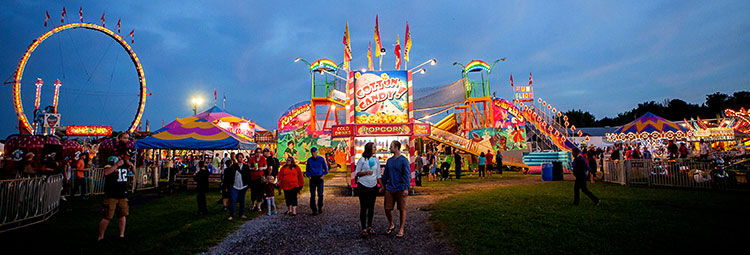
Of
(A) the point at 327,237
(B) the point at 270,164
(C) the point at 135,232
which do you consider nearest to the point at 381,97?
(B) the point at 270,164

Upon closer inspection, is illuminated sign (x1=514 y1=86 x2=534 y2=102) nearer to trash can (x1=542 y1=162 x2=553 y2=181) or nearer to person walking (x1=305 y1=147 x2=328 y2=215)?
trash can (x1=542 y1=162 x2=553 y2=181)

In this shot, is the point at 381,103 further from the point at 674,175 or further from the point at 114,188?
the point at 674,175

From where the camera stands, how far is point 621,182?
14.0 meters

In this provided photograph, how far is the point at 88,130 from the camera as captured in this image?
48.5m

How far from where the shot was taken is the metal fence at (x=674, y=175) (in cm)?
1135

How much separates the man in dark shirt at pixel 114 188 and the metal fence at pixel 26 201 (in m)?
2.58

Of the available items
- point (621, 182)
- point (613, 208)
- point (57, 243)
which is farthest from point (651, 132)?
point (57, 243)

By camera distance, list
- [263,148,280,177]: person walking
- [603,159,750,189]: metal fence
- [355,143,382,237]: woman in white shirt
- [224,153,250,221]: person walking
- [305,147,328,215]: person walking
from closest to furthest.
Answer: [355,143,382,237]: woman in white shirt < [224,153,250,221]: person walking < [305,147,328,215]: person walking < [263,148,280,177]: person walking < [603,159,750,189]: metal fence

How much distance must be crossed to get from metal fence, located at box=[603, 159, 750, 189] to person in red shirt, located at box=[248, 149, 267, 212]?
42.6 ft

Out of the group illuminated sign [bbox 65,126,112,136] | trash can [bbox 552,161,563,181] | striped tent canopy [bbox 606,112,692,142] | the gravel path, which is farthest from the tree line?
illuminated sign [bbox 65,126,112,136]

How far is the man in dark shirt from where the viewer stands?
5.87 meters

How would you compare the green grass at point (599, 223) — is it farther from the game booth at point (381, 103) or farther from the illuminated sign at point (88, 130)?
the illuminated sign at point (88, 130)

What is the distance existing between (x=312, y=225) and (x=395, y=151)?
262 cm

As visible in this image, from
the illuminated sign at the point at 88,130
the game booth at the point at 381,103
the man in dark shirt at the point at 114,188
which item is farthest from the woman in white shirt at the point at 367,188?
the illuminated sign at the point at 88,130
